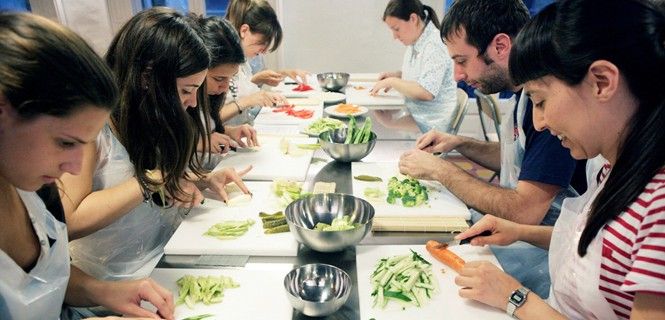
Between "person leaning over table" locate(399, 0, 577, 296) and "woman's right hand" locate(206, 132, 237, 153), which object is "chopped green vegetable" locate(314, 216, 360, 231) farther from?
"woman's right hand" locate(206, 132, 237, 153)

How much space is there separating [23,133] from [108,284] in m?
0.53

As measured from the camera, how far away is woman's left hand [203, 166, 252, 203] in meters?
1.78

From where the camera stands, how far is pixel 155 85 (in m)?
1.57

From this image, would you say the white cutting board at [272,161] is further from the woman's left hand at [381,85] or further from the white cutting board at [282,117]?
the woman's left hand at [381,85]

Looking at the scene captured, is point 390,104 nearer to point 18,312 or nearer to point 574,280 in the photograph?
point 574,280

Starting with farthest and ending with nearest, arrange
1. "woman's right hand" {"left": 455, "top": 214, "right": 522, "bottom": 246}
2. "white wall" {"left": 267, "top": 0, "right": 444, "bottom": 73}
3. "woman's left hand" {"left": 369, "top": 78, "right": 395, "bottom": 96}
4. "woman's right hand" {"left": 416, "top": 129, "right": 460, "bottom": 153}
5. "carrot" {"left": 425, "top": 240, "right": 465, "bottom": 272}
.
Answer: "white wall" {"left": 267, "top": 0, "right": 444, "bottom": 73} → "woman's left hand" {"left": 369, "top": 78, "right": 395, "bottom": 96} → "woman's right hand" {"left": 416, "top": 129, "right": 460, "bottom": 153} → "woman's right hand" {"left": 455, "top": 214, "right": 522, "bottom": 246} → "carrot" {"left": 425, "top": 240, "right": 465, "bottom": 272}

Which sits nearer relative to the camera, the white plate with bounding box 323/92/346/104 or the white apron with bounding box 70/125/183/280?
the white apron with bounding box 70/125/183/280

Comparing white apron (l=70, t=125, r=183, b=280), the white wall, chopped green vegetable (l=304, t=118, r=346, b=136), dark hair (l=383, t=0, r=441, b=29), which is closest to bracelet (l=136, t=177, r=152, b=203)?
white apron (l=70, t=125, r=183, b=280)

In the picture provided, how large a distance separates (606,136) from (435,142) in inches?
49.3

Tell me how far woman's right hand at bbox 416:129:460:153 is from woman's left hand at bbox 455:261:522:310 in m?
1.10

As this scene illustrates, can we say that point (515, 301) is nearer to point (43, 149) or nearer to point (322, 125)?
point (43, 149)

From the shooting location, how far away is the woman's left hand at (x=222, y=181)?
178 cm

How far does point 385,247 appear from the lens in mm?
1456

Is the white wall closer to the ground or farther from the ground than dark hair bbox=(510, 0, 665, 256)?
closer to the ground
